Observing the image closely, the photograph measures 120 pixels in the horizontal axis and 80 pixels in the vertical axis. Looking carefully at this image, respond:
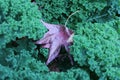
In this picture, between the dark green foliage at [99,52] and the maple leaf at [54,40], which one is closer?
the dark green foliage at [99,52]

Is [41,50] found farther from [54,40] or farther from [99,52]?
[99,52]

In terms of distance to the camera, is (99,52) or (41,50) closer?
(99,52)

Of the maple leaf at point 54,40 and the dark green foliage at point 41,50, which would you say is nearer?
the dark green foliage at point 41,50

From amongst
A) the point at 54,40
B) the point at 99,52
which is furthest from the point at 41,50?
the point at 99,52

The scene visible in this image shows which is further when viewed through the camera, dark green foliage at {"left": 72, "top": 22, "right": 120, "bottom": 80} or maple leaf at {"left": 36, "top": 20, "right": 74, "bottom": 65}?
maple leaf at {"left": 36, "top": 20, "right": 74, "bottom": 65}

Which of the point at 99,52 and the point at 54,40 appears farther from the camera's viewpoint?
the point at 54,40

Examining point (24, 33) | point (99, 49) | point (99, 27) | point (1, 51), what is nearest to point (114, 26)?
point (99, 27)

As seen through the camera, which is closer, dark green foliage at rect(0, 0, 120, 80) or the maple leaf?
dark green foliage at rect(0, 0, 120, 80)

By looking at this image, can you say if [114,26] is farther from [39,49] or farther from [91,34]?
[39,49]
